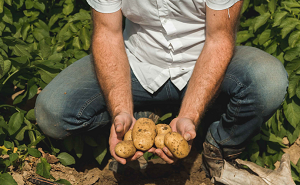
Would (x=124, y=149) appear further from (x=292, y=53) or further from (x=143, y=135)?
(x=292, y=53)

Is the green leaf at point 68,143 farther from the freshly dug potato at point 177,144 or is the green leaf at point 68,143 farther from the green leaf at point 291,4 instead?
the green leaf at point 291,4

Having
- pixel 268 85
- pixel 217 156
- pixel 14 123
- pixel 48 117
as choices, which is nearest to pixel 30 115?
pixel 14 123

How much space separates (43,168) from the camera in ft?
7.22

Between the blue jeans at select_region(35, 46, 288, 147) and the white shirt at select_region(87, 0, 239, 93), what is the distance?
90mm

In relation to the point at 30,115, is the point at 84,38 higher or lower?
higher

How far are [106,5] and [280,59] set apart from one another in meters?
1.48

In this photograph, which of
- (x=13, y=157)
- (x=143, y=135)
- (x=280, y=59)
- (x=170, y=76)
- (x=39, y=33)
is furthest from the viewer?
(x=39, y=33)

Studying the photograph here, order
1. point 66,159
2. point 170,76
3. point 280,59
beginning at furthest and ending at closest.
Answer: point 280,59 < point 66,159 < point 170,76

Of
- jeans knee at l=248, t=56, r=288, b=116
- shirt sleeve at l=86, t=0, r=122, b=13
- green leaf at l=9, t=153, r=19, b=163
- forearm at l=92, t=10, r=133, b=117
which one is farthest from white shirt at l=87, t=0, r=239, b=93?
green leaf at l=9, t=153, r=19, b=163

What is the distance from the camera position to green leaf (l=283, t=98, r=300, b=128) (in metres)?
2.50

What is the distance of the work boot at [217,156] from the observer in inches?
91.7

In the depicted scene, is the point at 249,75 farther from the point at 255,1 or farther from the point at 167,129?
the point at 255,1

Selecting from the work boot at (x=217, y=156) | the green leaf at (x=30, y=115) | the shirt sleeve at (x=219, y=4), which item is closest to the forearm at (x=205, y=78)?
the shirt sleeve at (x=219, y=4)

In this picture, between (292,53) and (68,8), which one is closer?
(292,53)
